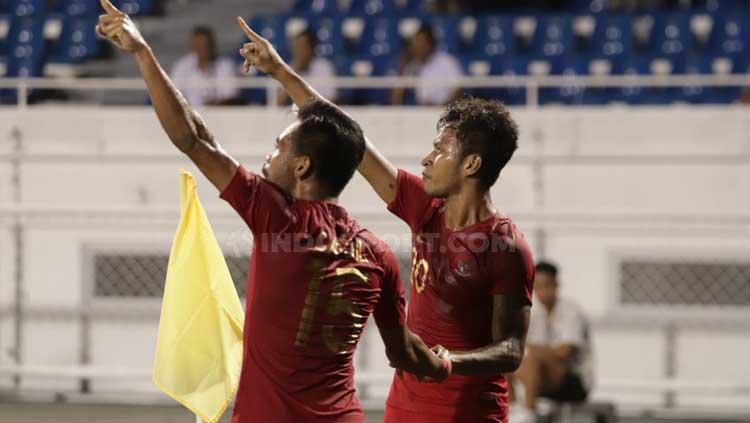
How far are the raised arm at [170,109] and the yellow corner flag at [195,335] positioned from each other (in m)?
0.92

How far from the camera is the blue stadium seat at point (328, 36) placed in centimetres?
1222

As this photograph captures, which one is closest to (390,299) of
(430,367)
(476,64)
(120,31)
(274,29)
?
(430,367)

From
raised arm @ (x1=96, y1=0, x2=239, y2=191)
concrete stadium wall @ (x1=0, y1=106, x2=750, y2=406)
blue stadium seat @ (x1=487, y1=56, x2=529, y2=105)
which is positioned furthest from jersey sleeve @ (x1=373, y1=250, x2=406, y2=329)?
blue stadium seat @ (x1=487, y1=56, x2=529, y2=105)

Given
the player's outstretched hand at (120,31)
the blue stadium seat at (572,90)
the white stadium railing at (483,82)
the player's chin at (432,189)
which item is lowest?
the player's chin at (432,189)

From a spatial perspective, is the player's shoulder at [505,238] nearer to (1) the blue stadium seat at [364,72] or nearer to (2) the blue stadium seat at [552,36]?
(1) the blue stadium seat at [364,72]

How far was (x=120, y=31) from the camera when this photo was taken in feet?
12.9

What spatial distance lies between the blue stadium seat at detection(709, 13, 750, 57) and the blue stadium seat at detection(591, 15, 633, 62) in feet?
2.44

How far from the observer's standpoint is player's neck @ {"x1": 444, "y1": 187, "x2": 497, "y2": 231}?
474 centimetres

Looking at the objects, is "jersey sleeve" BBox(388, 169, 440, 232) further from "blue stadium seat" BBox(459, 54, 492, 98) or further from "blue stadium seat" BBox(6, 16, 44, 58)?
"blue stadium seat" BBox(6, 16, 44, 58)

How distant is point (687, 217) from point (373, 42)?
401 centimetres

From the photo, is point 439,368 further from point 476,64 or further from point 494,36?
point 494,36

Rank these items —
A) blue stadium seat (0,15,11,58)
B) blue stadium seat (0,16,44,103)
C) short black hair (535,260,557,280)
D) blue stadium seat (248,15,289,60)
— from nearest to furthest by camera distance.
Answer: short black hair (535,260,557,280) < blue stadium seat (248,15,289,60) < blue stadium seat (0,16,44,103) < blue stadium seat (0,15,11,58)

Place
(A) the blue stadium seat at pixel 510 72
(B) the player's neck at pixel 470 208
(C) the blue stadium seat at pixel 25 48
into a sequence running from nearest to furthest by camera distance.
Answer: (B) the player's neck at pixel 470 208 < (A) the blue stadium seat at pixel 510 72 < (C) the blue stadium seat at pixel 25 48

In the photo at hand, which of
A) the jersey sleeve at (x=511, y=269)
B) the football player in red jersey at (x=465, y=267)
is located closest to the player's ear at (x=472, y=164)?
the football player in red jersey at (x=465, y=267)
